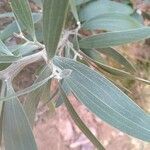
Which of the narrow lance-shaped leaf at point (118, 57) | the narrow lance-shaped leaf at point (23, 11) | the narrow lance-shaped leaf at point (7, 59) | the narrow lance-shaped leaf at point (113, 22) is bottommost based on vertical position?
the narrow lance-shaped leaf at point (118, 57)

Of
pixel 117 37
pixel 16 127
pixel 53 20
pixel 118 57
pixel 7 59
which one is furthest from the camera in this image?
pixel 118 57

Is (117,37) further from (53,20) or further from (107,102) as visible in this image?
(53,20)

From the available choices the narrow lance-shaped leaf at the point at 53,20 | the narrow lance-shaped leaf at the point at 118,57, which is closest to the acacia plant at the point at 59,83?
the narrow lance-shaped leaf at the point at 53,20

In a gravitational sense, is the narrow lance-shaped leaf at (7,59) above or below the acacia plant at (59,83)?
above

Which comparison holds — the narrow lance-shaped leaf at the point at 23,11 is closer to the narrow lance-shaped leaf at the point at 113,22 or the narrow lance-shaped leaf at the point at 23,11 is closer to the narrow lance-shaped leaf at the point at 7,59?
the narrow lance-shaped leaf at the point at 7,59

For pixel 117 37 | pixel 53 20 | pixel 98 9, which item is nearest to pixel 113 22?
pixel 98 9

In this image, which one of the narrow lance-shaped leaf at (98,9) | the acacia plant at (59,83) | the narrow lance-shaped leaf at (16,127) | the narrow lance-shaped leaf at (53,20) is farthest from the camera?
the narrow lance-shaped leaf at (98,9)
